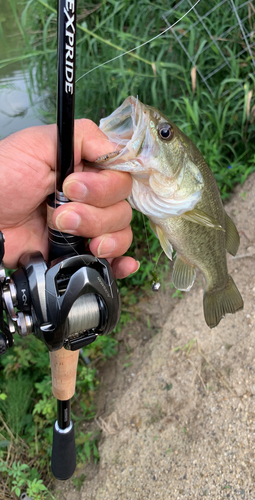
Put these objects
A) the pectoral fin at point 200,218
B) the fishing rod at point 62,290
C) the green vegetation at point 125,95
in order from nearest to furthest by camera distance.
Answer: the fishing rod at point 62,290 → the pectoral fin at point 200,218 → the green vegetation at point 125,95

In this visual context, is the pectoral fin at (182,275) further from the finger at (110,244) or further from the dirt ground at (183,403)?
the dirt ground at (183,403)

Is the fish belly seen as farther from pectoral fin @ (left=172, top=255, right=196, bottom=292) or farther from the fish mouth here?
the fish mouth

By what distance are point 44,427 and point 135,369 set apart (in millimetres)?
799

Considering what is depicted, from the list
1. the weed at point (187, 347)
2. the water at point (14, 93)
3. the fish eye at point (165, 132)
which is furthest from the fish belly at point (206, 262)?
the water at point (14, 93)

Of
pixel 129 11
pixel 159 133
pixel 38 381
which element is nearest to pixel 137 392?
pixel 38 381

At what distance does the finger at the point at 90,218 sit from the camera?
114 cm

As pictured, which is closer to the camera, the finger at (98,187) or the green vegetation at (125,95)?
the finger at (98,187)

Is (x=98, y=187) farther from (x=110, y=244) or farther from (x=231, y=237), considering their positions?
(x=231, y=237)

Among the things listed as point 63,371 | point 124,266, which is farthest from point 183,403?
point 124,266

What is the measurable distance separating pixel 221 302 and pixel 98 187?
874mm

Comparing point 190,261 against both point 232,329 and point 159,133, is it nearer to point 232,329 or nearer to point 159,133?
point 159,133

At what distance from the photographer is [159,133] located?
4.07ft

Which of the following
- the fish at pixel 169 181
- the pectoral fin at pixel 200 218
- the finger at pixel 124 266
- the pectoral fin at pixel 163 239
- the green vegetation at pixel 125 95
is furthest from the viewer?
the green vegetation at pixel 125 95

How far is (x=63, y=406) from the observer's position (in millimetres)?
1589
